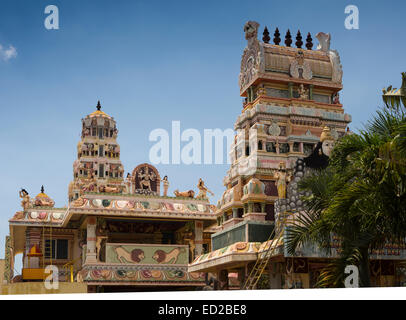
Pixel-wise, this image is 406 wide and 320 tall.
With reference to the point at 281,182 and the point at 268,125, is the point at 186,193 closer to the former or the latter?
the point at 268,125

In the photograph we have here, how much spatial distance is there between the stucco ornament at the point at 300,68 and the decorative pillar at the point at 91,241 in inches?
668

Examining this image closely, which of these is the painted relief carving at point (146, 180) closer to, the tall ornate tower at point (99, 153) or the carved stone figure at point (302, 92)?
the tall ornate tower at point (99, 153)

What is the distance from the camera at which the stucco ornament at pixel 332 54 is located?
114 ft

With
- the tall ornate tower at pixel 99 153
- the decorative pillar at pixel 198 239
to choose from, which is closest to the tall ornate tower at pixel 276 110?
the decorative pillar at pixel 198 239

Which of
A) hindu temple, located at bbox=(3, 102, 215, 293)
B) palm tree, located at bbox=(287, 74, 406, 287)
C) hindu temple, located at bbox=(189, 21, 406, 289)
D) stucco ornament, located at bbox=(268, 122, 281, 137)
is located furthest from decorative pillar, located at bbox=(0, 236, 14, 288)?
palm tree, located at bbox=(287, 74, 406, 287)

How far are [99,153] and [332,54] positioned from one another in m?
33.2

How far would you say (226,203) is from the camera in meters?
31.3

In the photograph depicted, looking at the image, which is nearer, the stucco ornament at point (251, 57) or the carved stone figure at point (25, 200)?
the stucco ornament at point (251, 57)

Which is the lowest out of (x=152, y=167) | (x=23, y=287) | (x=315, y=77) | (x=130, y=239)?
(x=23, y=287)

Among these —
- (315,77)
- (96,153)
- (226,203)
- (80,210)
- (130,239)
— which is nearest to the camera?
(226,203)

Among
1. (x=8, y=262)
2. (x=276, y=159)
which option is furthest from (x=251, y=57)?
(x=8, y=262)
